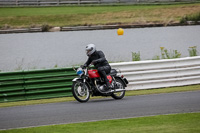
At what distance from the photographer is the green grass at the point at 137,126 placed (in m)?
7.50

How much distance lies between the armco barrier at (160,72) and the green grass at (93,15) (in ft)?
95.6

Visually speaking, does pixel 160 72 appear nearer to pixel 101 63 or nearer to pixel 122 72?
pixel 122 72

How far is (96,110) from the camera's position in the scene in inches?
384

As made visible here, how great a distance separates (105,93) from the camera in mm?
11477

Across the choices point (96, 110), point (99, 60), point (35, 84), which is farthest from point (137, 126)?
point (35, 84)

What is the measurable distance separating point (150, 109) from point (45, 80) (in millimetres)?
3978

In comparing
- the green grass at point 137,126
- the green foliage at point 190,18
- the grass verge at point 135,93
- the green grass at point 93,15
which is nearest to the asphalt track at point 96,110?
the green grass at point 137,126

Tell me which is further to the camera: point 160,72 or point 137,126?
point 160,72

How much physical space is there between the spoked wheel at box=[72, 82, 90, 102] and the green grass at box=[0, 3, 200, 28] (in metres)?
31.9

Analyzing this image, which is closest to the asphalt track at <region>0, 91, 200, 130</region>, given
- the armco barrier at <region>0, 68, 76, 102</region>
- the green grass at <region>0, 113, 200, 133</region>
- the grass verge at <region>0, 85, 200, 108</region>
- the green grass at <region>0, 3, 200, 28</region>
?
the green grass at <region>0, 113, 200, 133</region>

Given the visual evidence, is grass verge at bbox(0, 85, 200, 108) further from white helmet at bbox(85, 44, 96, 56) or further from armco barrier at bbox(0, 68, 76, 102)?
white helmet at bbox(85, 44, 96, 56)

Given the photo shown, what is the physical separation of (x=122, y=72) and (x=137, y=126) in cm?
536

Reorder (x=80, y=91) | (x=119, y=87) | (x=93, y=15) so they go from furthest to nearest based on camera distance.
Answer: (x=93, y=15) → (x=119, y=87) → (x=80, y=91)

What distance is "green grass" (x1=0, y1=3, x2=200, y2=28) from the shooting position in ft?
146
